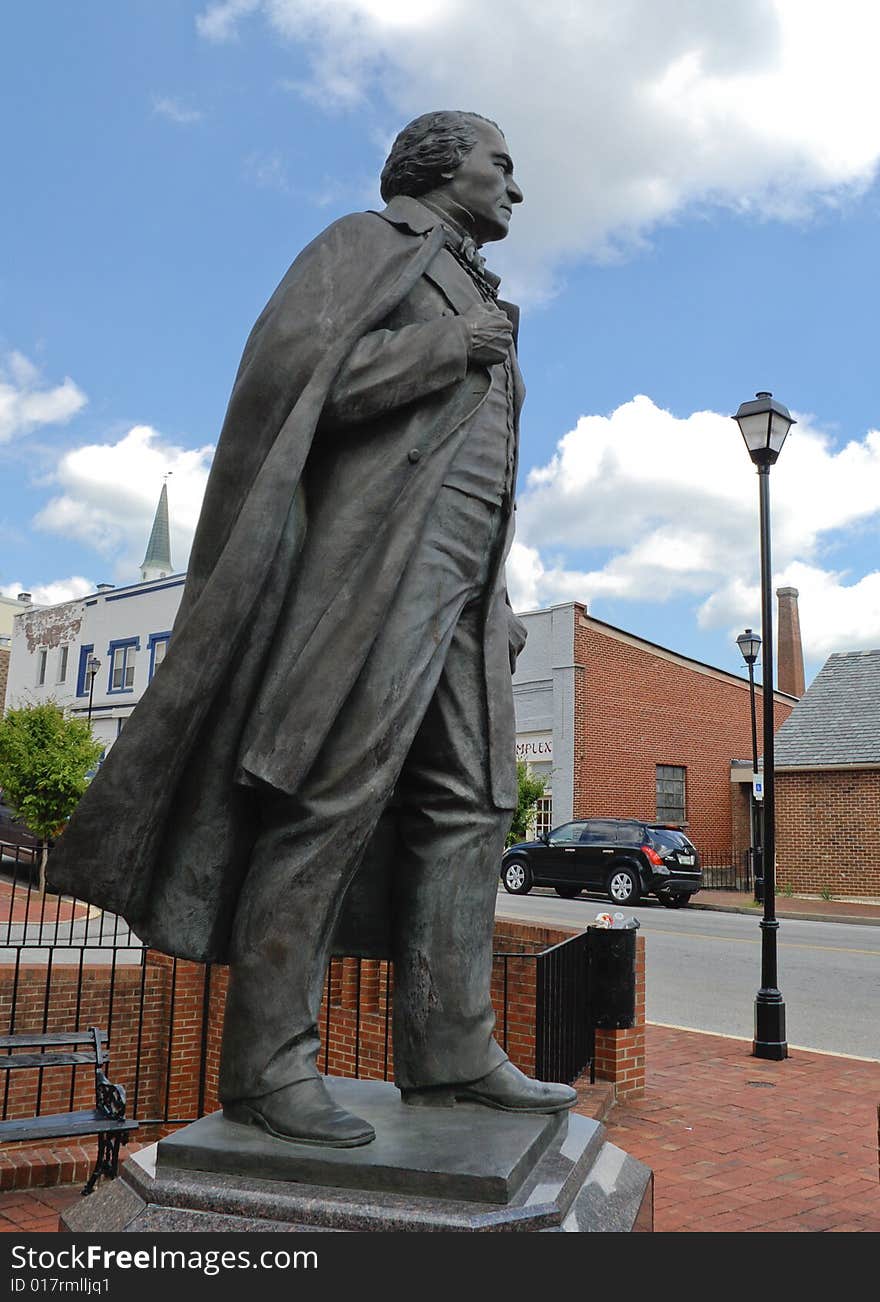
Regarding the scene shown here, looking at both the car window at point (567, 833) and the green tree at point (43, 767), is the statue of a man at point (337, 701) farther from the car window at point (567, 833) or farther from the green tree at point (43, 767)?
the car window at point (567, 833)

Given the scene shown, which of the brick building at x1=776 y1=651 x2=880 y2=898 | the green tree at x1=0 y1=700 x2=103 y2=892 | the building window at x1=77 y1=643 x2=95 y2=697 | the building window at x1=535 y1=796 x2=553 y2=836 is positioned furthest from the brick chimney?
the green tree at x1=0 y1=700 x2=103 y2=892

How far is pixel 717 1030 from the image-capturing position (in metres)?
9.41

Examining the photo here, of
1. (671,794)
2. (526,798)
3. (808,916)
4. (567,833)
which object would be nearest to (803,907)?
(808,916)

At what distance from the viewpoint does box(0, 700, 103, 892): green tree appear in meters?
21.0

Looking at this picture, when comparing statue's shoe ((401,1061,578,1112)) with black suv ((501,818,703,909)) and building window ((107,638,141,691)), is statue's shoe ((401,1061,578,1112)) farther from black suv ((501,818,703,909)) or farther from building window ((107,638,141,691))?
building window ((107,638,141,691))

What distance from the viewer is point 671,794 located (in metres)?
33.2

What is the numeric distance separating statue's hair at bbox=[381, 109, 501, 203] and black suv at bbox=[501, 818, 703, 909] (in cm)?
2004

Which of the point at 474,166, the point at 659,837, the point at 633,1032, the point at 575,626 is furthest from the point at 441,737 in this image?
the point at 575,626

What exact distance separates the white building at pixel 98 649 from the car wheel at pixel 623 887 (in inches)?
698

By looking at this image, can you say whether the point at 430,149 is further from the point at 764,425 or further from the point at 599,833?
the point at 599,833

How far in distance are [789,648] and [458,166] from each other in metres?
47.7

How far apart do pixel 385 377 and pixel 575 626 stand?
92.5 feet
